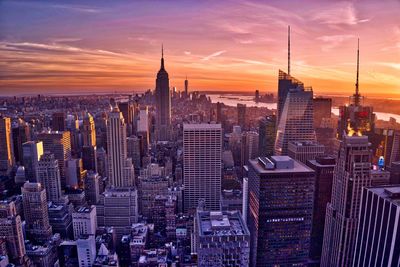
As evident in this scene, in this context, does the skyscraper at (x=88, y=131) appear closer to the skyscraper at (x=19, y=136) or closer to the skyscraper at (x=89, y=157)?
the skyscraper at (x=89, y=157)

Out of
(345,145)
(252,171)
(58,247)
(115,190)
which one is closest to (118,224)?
(115,190)

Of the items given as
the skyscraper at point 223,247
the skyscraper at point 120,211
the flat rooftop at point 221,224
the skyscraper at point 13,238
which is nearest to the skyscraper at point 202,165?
the skyscraper at point 120,211

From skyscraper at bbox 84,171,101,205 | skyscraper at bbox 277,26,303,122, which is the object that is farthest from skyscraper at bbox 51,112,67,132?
skyscraper at bbox 277,26,303,122

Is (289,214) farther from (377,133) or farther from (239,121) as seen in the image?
(239,121)

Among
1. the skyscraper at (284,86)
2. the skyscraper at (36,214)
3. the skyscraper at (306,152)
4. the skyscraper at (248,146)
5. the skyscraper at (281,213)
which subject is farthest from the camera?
the skyscraper at (248,146)

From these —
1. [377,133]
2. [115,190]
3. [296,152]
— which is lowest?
[115,190]

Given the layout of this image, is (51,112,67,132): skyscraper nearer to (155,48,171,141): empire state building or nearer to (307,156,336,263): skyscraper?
(155,48,171,141): empire state building
